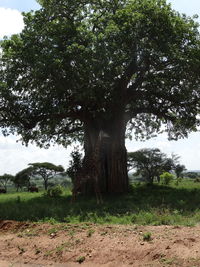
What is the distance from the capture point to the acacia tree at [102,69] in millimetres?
15836

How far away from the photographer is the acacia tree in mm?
15836

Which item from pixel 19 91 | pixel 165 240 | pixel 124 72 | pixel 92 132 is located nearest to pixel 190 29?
pixel 124 72

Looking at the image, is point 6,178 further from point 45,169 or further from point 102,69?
point 102,69

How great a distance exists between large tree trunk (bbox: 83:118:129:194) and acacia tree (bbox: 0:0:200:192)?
0.05 meters

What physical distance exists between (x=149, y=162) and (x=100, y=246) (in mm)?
40922

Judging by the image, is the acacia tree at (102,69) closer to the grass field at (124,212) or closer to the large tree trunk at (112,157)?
Answer: the large tree trunk at (112,157)

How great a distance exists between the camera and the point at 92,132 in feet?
61.8

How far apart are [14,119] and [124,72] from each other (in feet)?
20.2

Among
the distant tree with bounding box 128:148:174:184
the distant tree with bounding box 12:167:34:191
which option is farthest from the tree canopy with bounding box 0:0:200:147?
the distant tree with bounding box 12:167:34:191

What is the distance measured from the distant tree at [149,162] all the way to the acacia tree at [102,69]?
28.3 m

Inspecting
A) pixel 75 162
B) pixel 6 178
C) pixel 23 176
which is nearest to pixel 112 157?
pixel 75 162

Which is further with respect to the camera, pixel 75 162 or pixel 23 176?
pixel 23 176

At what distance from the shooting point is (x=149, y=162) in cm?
4812

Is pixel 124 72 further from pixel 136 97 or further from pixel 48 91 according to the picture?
pixel 48 91
